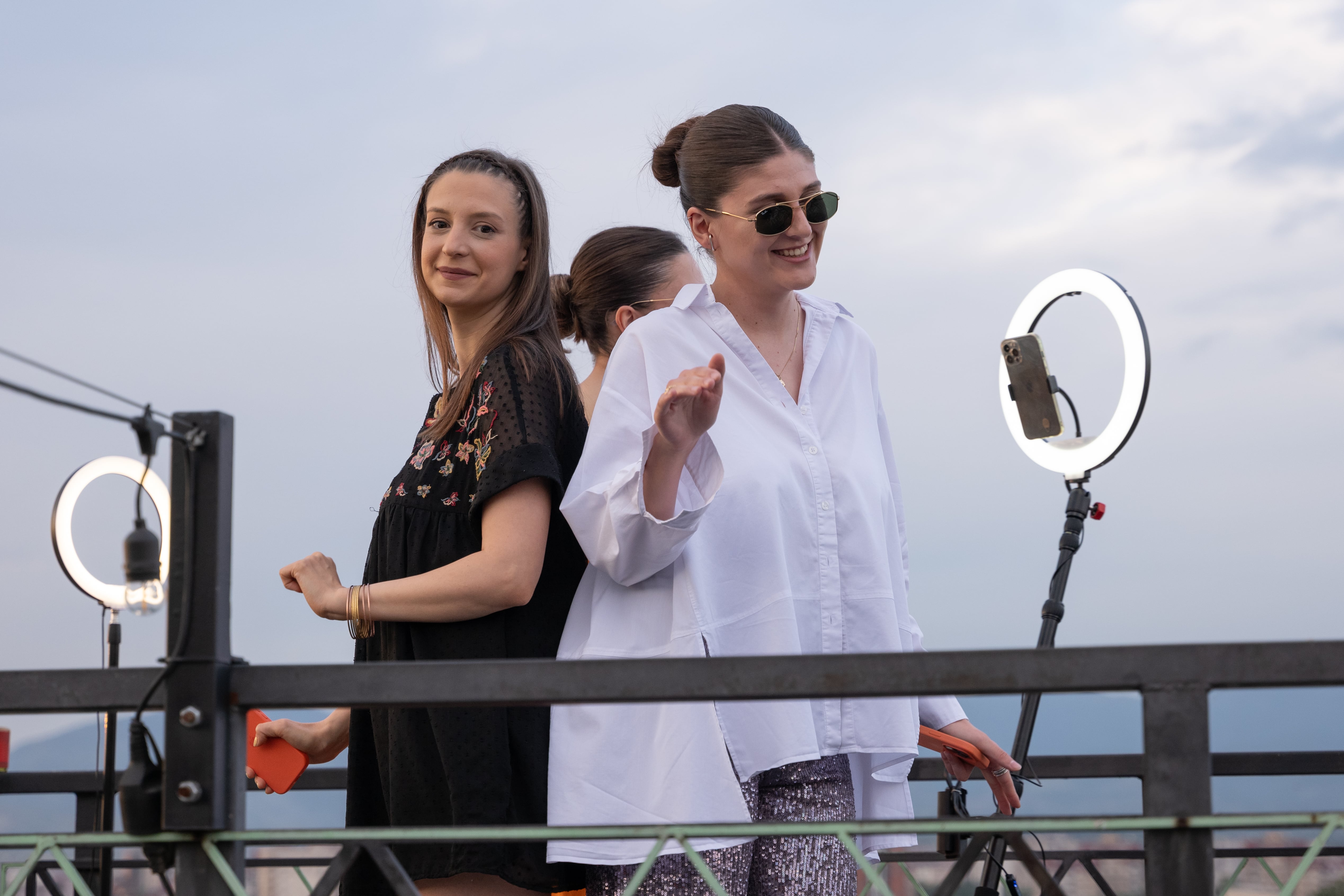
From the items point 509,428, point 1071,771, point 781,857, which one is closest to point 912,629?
point 781,857

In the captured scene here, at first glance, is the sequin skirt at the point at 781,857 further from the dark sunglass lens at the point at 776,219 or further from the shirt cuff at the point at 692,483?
the dark sunglass lens at the point at 776,219

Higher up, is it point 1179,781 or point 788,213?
point 788,213

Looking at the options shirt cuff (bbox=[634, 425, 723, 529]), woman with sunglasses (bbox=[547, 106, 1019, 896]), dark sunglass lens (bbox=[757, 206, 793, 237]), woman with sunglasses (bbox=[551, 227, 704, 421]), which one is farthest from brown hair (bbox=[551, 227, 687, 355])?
shirt cuff (bbox=[634, 425, 723, 529])

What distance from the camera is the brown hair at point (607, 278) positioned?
2854mm

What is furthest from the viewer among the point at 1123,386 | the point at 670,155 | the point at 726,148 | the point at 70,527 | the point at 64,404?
the point at 70,527

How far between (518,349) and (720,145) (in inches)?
20.7

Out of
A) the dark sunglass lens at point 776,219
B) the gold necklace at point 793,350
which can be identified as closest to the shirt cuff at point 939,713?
the gold necklace at point 793,350

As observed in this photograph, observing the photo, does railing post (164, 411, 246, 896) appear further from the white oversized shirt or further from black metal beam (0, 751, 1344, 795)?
black metal beam (0, 751, 1344, 795)

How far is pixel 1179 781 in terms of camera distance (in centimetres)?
130

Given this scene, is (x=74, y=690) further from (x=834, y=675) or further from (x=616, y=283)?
(x=616, y=283)

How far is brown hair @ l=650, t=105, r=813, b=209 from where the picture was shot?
6.74 feet

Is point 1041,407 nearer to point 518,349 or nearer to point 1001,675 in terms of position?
point 518,349

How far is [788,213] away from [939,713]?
0.91 metres

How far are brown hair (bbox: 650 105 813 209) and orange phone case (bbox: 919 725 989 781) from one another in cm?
99
